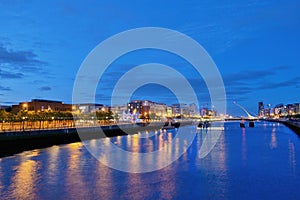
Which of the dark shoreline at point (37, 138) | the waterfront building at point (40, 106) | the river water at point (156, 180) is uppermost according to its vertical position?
the waterfront building at point (40, 106)

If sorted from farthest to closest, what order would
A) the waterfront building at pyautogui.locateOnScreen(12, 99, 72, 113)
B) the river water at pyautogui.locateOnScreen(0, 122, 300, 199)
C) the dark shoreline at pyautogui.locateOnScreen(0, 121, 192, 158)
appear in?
the waterfront building at pyautogui.locateOnScreen(12, 99, 72, 113) < the dark shoreline at pyautogui.locateOnScreen(0, 121, 192, 158) < the river water at pyautogui.locateOnScreen(0, 122, 300, 199)

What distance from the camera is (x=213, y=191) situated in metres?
15.4

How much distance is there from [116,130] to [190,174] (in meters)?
45.7

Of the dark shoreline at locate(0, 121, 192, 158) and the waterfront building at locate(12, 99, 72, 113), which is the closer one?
the dark shoreline at locate(0, 121, 192, 158)

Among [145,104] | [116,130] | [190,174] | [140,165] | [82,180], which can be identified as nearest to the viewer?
[82,180]

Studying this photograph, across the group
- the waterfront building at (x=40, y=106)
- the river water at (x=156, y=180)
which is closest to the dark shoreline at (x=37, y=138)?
the river water at (x=156, y=180)

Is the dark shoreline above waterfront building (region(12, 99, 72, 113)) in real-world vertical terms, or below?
below

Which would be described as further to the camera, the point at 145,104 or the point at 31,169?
the point at 145,104

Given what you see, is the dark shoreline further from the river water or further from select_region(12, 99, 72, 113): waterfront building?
select_region(12, 99, 72, 113): waterfront building

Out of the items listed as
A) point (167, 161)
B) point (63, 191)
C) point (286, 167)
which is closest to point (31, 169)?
point (63, 191)

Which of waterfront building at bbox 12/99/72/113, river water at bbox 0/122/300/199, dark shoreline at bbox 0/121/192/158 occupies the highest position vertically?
waterfront building at bbox 12/99/72/113

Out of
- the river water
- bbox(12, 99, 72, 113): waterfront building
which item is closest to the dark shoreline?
the river water

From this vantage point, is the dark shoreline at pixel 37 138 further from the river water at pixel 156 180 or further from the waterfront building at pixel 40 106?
the waterfront building at pixel 40 106

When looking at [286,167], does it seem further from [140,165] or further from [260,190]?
[140,165]
